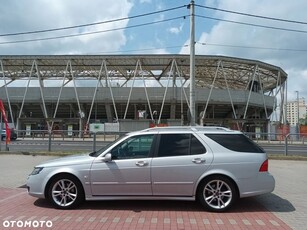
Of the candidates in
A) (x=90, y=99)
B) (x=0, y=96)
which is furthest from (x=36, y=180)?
(x=0, y=96)

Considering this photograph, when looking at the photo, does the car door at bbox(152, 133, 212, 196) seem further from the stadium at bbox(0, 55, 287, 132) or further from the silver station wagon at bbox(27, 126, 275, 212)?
the stadium at bbox(0, 55, 287, 132)

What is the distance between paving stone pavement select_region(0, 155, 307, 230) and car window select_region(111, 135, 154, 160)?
102 centimetres

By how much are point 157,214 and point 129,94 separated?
42207 millimetres

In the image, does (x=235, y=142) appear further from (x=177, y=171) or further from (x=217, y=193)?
(x=177, y=171)

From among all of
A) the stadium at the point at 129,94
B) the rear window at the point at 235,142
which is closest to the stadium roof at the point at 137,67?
the stadium at the point at 129,94

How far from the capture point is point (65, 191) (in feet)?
21.4

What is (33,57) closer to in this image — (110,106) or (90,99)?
(90,99)

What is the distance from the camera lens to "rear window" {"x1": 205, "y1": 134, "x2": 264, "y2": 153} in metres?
6.68

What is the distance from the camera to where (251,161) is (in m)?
6.49

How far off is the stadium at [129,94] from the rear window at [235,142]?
119 feet

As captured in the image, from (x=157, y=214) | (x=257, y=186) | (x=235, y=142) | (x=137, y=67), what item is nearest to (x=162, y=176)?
(x=157, y=214)

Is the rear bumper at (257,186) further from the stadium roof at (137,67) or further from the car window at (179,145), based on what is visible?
the stadium roof at (137,67)

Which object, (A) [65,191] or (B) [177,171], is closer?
(B) [177,171]

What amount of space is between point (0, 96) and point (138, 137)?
49.3 meters
